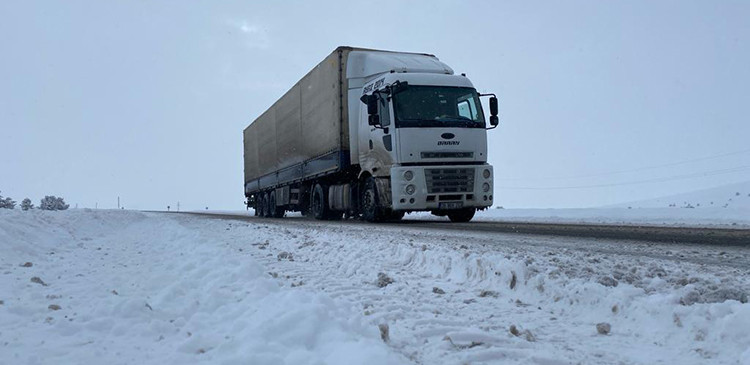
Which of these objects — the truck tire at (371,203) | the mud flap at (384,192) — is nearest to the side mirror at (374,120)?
the mud flap at (384,192)

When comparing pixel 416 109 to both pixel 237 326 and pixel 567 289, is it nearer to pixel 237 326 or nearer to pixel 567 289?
pixel 567 289

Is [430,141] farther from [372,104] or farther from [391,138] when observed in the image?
[372,104]

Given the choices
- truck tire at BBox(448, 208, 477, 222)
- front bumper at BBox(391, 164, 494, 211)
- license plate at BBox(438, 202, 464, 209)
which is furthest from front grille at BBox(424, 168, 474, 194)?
truck tire at BBox(448, 208, 477, 222)

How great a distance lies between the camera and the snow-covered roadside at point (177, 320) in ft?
7.59

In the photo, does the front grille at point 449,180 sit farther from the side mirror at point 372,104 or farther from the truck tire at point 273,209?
the truck tire at point 273,209

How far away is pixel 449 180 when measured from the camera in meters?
12.3

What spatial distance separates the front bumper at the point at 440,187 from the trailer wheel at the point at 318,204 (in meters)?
4.80

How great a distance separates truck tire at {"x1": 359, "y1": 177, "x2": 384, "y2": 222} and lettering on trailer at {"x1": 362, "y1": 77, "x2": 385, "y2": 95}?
2435 millimetres

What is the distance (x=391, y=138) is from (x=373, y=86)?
1.97 metres

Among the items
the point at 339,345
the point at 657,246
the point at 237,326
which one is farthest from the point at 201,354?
the point at 657,246

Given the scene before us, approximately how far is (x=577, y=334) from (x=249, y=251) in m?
5.00

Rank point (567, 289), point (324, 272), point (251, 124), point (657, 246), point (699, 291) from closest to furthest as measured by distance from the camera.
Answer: point (699, 291)
point (567, 289)
point (324, 272)
point (657, 246)
point (251, 124)

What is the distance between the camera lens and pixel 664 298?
285 centimetres

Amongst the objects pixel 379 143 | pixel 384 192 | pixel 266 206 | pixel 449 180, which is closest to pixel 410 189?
pixel 384 192
